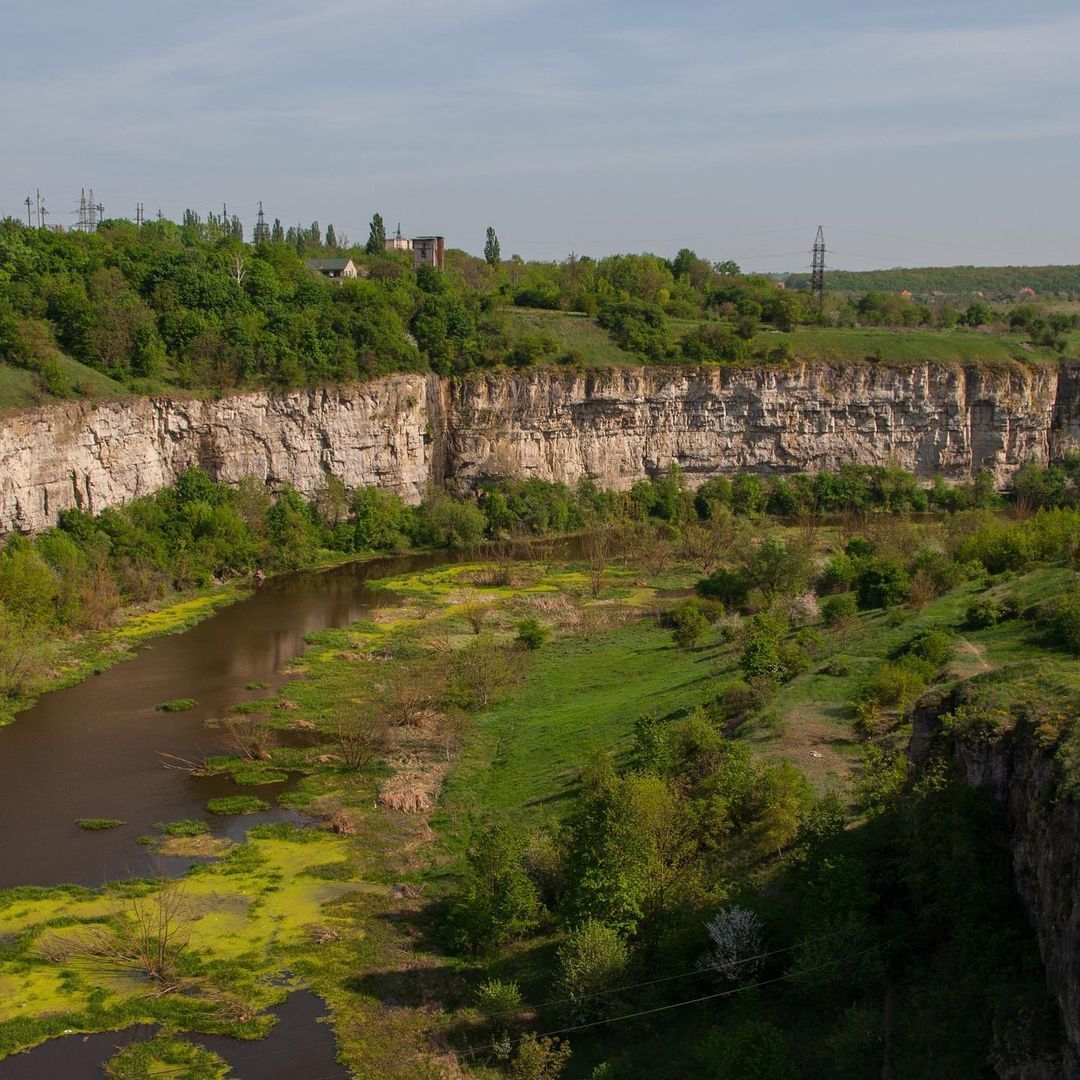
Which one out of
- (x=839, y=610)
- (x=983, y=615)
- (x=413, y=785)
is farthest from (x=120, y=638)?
(x=983, y=615)

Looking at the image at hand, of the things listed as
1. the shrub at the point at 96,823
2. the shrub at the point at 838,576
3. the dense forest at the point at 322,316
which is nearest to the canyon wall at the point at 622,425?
the dense forest at the point at 322,316

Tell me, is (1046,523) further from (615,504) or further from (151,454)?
(151,454)

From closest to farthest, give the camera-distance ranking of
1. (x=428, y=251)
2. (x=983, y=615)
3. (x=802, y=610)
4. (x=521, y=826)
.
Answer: (x=521, y=826)
(x=983, y=615)
(x=802, y=610)
(x=428, y=251)

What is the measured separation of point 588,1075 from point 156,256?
4685 cm

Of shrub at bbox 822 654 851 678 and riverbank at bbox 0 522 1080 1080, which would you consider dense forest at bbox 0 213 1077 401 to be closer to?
riverbank at bbox 0 522 1080 1080

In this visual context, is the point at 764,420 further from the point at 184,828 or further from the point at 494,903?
the point at 494,903

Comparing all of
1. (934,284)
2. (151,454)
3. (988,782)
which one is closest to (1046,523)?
(988,782)

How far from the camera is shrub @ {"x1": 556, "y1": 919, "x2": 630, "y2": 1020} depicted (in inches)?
703

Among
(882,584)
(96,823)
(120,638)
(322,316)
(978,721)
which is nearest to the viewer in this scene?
(978,721)

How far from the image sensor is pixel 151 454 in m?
48.6

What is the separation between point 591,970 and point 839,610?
17.9m

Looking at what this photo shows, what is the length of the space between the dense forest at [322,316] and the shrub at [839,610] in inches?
1104

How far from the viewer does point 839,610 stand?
33750 millimetres

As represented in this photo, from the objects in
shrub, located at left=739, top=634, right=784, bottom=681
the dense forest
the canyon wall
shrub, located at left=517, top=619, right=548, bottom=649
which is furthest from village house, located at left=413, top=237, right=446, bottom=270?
shrub, located at left=739, top=634, right=784, bottom=681
